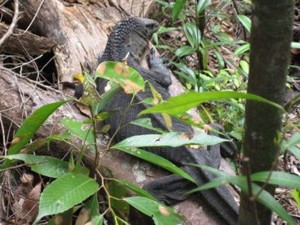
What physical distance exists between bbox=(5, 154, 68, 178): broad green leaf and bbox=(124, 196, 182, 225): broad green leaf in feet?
1.27

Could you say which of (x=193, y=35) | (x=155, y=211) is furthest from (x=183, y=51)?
(x=155, y=211)

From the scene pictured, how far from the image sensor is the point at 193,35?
18.5 feet

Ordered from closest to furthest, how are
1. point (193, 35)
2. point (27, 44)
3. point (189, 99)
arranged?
point (189, 99)
point (27, 44)
point (193, 35)

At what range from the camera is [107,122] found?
3914 mm

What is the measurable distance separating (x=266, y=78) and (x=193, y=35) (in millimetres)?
4183

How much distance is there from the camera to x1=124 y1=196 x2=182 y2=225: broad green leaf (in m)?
2.18

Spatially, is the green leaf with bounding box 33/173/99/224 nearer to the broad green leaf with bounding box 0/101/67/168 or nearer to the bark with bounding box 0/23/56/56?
the broad green leaf with bounding box 0/101/67/168

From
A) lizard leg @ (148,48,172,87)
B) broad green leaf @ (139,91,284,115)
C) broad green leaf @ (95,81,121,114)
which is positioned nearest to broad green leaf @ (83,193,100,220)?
broad green leaf @ (95,81,121,114)

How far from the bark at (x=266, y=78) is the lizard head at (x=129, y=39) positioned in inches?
122

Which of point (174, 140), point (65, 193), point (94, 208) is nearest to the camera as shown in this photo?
point (65, 193)

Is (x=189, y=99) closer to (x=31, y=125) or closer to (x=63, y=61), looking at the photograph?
(x=31, y=125)

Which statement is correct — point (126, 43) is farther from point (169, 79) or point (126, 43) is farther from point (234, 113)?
point (234, 113)

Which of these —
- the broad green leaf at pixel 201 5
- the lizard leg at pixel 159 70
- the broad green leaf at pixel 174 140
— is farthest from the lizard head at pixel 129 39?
the broad green leaf at pixel 174 140

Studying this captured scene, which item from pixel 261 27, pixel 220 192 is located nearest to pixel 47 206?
pixel 261 27
